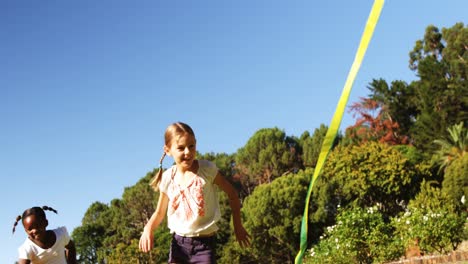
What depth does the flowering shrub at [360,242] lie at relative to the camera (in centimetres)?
1212

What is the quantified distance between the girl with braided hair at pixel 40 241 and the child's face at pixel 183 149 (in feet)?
3.91

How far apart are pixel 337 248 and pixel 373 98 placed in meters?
28.1

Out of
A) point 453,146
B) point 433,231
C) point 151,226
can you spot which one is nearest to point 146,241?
point 151,226

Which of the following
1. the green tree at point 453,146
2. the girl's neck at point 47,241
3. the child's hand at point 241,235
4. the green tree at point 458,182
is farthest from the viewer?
the green tree at point 453,146

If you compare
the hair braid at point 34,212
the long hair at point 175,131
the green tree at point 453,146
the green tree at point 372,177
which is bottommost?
the hair braid at point 34,212

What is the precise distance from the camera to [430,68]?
37031mm

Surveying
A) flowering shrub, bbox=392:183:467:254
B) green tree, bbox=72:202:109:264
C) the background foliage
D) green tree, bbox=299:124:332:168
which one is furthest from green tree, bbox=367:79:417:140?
flowering shrub, bbox=392:183:467:254

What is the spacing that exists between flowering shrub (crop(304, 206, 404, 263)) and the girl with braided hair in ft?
29.1

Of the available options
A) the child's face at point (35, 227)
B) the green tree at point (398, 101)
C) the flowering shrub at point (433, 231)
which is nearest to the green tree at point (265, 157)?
the green tree at point (398, 101)

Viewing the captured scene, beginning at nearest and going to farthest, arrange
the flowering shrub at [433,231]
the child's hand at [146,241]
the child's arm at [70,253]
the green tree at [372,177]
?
the child's hand at [146,241], the child's arm at [70,253], the flowering shrub at [433,231], the green tree at [372,177]

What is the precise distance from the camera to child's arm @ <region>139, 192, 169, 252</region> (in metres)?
3.21

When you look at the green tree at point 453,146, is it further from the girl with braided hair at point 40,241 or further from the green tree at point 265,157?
the girl with braided hair at point 40,241

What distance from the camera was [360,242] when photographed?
1245cm

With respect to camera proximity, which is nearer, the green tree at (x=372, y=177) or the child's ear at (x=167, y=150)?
the child's ear at (x=167, y=150)
